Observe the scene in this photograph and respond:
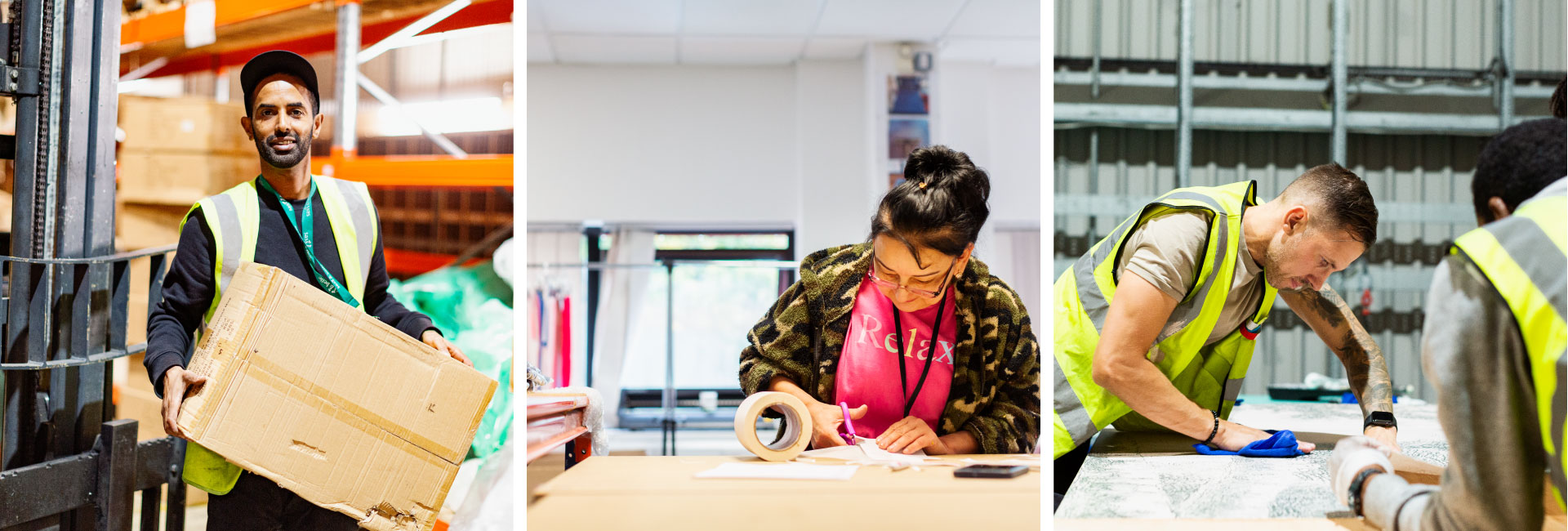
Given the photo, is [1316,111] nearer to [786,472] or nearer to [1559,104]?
[1559,104]

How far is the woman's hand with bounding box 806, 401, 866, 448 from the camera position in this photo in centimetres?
161

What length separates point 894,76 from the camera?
1.72 m

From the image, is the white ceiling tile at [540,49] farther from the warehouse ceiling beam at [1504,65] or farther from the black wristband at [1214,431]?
the warehouse ceiling beam at [1504,65]

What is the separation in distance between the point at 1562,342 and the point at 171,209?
2.40m

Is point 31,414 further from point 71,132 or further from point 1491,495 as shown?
point 1491,495

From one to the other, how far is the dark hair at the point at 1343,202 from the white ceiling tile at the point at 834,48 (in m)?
0.83

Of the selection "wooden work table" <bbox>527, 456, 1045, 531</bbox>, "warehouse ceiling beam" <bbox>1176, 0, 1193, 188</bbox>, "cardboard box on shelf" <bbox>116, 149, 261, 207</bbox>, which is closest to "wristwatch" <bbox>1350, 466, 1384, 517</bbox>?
"wooden work table" <bbox>527, 456, 1045, 531</bbox>

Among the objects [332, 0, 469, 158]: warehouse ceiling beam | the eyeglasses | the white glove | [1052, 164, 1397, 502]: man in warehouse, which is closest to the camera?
the white glove

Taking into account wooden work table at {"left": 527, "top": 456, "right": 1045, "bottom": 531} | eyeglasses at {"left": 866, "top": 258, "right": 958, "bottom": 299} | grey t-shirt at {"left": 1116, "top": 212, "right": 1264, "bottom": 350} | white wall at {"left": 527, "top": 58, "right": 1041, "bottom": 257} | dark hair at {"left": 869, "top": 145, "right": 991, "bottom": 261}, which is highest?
white wall at {"left": 527, "top": 58, "right": 1041, "bottom": 257}

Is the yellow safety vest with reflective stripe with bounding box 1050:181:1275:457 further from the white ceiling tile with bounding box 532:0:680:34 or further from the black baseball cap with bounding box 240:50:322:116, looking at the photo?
the black baseball cap with bounding box 240:50:322:116

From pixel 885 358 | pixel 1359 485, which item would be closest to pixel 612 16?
pixel 885 358

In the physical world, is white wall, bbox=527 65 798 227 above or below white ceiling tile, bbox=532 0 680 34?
below

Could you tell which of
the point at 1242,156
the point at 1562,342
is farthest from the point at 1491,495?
the point at 1242,156

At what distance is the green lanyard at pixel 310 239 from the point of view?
1.54 meters
